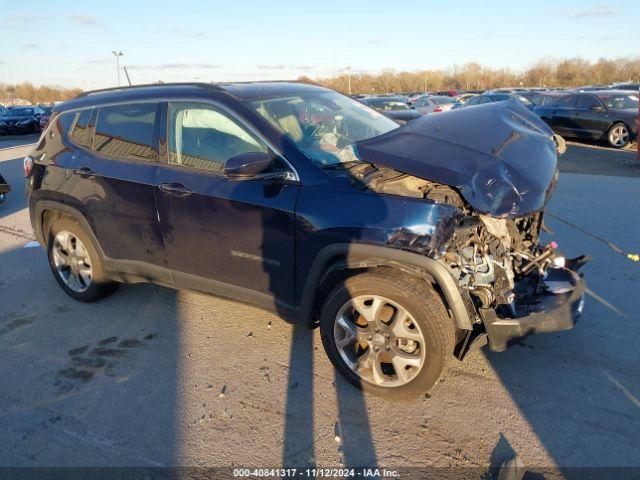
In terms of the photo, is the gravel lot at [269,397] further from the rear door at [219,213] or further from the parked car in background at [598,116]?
the parked car in background at [598,116]

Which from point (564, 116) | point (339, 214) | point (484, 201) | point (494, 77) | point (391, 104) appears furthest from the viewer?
point (494, 77)

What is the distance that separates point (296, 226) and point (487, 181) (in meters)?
1.19

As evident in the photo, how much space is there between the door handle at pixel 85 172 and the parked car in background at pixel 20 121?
25911mm

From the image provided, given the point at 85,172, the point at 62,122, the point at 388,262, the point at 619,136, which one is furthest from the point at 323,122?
the point at 619,136

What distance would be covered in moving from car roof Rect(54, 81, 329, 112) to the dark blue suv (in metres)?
0.03

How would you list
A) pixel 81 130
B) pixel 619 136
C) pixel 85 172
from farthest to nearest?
1. pixel 619 136
2. pixel 81 130
3. pixel 85 172

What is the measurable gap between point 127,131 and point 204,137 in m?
0.82

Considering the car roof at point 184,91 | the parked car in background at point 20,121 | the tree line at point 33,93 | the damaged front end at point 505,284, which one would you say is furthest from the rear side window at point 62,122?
the tree line at point 33,93

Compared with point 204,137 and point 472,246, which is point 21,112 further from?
point 472,246

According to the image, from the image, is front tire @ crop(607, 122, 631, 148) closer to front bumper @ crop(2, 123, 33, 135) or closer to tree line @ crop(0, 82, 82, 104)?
front bumper @ crop(2, 123, 33, 135)

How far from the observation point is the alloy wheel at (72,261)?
4.46 metres

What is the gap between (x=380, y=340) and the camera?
9.93ft

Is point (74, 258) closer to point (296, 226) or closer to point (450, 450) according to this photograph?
point (296, 226)

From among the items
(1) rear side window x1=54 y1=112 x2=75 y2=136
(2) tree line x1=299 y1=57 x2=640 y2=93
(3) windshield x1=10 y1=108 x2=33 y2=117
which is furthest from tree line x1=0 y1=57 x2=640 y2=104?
(1) rear side window x1=54 y1=112 x2=75 y2=136
